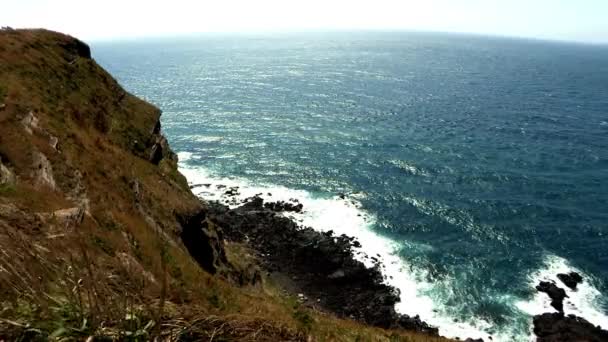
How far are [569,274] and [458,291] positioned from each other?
15.1 metres

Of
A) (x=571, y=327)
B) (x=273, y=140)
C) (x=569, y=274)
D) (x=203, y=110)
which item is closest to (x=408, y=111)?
(x=273, y=140)

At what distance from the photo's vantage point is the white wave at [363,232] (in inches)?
1853

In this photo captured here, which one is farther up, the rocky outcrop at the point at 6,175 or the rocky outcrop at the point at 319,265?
the rocky outcrop at the point at 6,175

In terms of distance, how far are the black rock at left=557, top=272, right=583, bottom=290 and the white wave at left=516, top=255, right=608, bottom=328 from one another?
1.36 ft

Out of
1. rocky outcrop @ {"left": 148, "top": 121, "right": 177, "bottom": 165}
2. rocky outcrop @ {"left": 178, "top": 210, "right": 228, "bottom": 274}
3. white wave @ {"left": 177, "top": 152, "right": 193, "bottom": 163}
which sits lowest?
white wave @ {"left": 177, "top": 152, "right": 193, "bottom": 163}

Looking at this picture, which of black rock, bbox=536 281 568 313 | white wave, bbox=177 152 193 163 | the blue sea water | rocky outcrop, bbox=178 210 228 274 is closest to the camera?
rocky outcrop, bbox=178 210 228 274

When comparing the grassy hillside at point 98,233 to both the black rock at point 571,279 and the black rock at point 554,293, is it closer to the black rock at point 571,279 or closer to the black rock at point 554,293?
the black rock at point 554,293

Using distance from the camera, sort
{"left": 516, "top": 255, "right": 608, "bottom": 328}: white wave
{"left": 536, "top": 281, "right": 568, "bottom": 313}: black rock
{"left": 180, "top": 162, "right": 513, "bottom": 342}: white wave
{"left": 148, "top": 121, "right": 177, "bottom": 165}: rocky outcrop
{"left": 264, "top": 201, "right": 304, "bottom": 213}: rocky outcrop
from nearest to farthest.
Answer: {"left": 148, "top": 121, "right": 177, "bottom": 165}: rocky outcrop
{"left": 180, "top": 162, "right": 513, "bottom": 342}: white wave
{"left": 516, "top": 255, "right": 608, "bottom": 328}: white wave
{"left": 536, "top": 281, "right": 568, "bottom": 313}: black rock
{"left": 264, "top": 201, "right": 304, "bottom": 213}: rocky outcrop

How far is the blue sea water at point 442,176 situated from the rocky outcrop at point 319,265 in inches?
100

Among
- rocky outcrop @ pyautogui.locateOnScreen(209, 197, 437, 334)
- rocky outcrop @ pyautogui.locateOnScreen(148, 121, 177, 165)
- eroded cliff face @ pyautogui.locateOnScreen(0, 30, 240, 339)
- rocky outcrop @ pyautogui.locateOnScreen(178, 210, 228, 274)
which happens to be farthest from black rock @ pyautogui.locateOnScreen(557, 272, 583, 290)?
rocky outcrop @ pyautogui.locateOnScreen(148, 121, 177, 165)

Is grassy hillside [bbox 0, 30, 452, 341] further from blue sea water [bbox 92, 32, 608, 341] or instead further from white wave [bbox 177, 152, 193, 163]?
white wave [bbox 177, 152, 193, 163]

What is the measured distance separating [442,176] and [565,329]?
40155 millimetres

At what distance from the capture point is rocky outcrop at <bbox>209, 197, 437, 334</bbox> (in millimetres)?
50375

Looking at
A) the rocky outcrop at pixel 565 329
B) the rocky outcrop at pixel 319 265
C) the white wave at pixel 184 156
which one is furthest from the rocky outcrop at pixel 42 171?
the white wave at pixel 184 156
